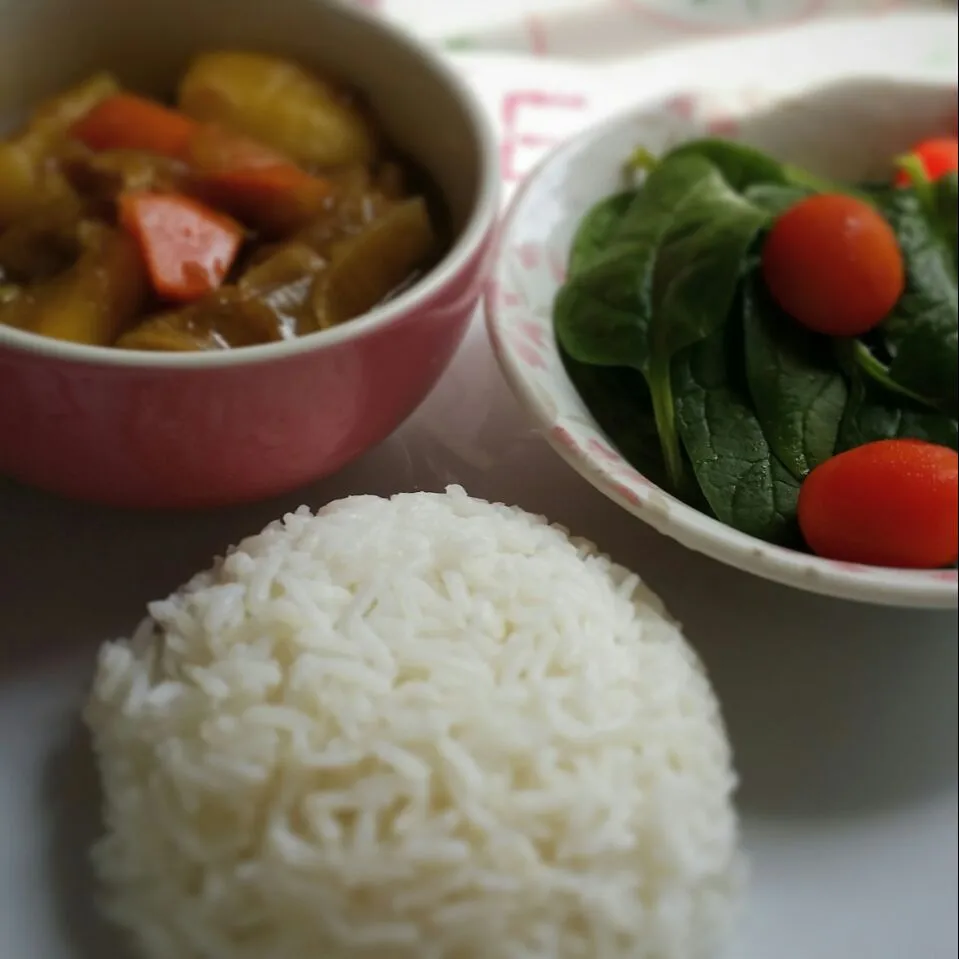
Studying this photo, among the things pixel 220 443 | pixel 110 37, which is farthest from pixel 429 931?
pixel 110 37

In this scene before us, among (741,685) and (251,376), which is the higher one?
(251,376)

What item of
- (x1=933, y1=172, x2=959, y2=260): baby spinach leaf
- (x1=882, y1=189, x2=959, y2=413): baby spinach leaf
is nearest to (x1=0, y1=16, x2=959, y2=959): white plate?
(x1=882, y1=189, x2=959, y2=413): baby spinach leaf

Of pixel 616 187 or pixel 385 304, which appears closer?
pixel 385 304

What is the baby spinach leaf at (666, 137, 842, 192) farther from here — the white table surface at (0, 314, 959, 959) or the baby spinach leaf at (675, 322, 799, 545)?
the white table surface at (0, 314, 959, 959)

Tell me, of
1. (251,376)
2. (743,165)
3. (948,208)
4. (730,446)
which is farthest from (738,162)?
(251,376)

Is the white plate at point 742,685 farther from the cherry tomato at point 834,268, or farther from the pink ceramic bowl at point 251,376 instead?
A: the cherry tomato at point 834,268

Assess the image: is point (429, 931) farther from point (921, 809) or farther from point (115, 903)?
point (921, 809)

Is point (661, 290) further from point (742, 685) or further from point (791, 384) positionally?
point (742, 685)
